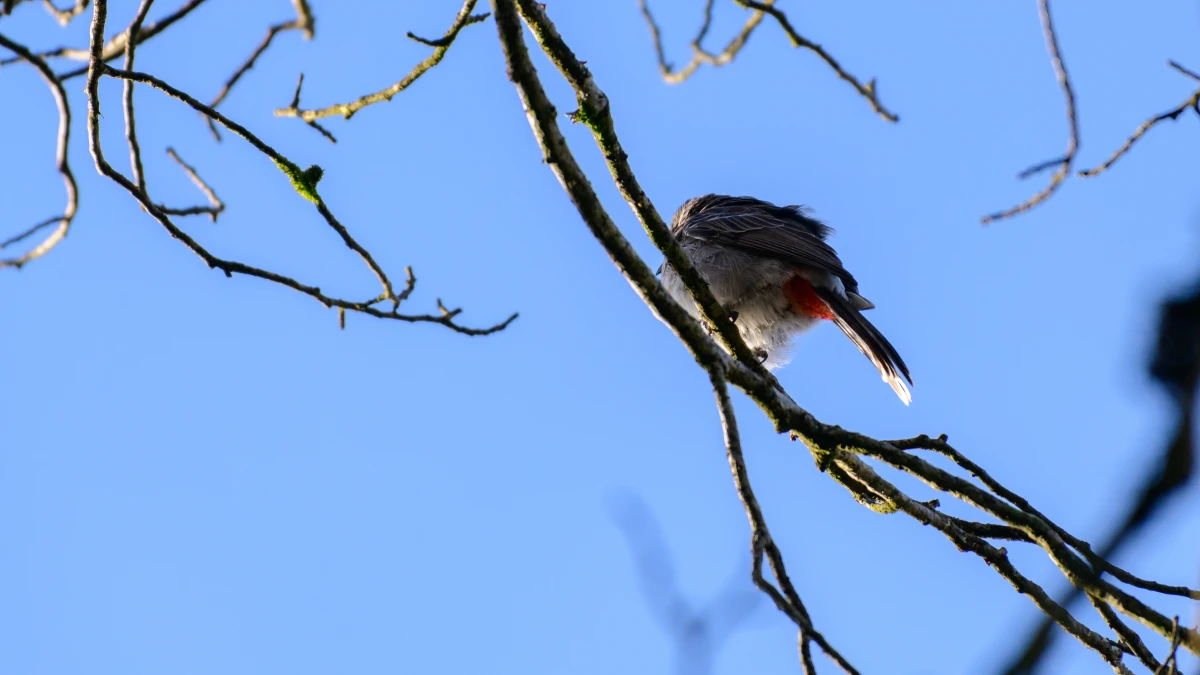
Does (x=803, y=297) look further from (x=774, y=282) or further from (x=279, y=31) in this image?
(x=279, y=31)

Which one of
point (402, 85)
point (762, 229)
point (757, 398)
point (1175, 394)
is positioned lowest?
point (1175, 394)

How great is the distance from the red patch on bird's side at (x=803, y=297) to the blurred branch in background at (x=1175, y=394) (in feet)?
20.6

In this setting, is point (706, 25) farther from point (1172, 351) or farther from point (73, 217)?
point (1172, 351)

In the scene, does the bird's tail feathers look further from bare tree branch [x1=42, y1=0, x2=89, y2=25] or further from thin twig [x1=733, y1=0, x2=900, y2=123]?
bare tree branch [x1=42, y1=0, x2=89, y2=25]

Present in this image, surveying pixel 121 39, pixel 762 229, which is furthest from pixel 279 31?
pixel 762 229

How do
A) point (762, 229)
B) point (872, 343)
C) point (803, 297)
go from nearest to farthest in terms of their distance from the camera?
point (872, 343), point (803, 297), point (762, 229)

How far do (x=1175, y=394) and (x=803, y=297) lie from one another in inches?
249

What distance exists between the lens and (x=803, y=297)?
707 centimetres

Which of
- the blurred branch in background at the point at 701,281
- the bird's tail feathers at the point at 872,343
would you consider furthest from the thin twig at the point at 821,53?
the bird's tail feathers at the point at 872,343

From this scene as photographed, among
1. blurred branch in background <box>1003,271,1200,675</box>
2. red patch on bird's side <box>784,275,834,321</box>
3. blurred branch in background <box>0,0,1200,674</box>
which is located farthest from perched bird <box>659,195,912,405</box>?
blurred branch in background <box>1003,271,1200,675</box>

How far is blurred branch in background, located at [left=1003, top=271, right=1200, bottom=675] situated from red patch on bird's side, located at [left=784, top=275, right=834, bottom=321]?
20.6 ft

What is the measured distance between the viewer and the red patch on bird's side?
7047mm

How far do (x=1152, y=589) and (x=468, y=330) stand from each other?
8.62ft

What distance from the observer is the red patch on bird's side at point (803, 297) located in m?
7.05
